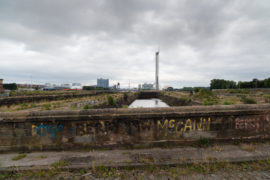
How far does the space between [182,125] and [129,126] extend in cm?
190

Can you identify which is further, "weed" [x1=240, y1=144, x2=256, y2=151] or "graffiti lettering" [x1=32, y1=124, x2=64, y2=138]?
"graffiti lettering" [x1=32, y1=124, x2=64, y2=138]

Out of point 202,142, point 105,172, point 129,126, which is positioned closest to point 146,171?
point 105,172

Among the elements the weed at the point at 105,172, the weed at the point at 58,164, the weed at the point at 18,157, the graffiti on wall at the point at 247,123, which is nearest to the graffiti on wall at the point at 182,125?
the graffiti on wall at the point at 247,123

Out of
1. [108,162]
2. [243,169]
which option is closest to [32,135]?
[108,162]

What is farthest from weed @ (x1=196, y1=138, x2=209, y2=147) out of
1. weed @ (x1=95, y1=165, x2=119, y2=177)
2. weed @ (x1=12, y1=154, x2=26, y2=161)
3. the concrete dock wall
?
weed @ (x1=12, y1=154, x2=26, y2=161)

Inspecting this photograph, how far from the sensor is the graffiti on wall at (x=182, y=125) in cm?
419

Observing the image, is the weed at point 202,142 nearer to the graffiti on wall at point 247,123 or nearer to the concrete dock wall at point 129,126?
the concrete dock wall at point 129,126

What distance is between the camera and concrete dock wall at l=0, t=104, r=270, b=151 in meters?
3.97

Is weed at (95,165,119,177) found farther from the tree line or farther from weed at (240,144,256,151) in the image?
the tree line

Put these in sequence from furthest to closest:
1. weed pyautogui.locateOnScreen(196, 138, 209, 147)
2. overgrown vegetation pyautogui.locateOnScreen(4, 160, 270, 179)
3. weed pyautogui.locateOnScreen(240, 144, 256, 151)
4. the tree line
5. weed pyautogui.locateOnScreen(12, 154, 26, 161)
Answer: the tree line, weed pyautogui.locateOnScreen(196, 138, 209, 147), weed pyautogui.locateOnScreen(240, 144, 256, 151), weed pyautogui.locateOnScreen(12, 154, 26, 161), overgrown vegetation pyautogui.locateOnScreen(4, 160, 270, 179)

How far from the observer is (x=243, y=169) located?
3125 millimetres

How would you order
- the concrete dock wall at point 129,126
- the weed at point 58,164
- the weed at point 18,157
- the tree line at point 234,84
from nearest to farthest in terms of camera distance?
the weed at point 58,164, the weed at point 18,157, the concrete dock wall at point 129,126, the tree line at point 234,84

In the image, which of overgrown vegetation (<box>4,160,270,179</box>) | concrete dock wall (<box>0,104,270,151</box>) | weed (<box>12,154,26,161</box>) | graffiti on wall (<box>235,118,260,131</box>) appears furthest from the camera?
graffiti on wall (<box>235,118,260,131</box>)

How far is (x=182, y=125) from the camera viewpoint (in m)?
4.23
